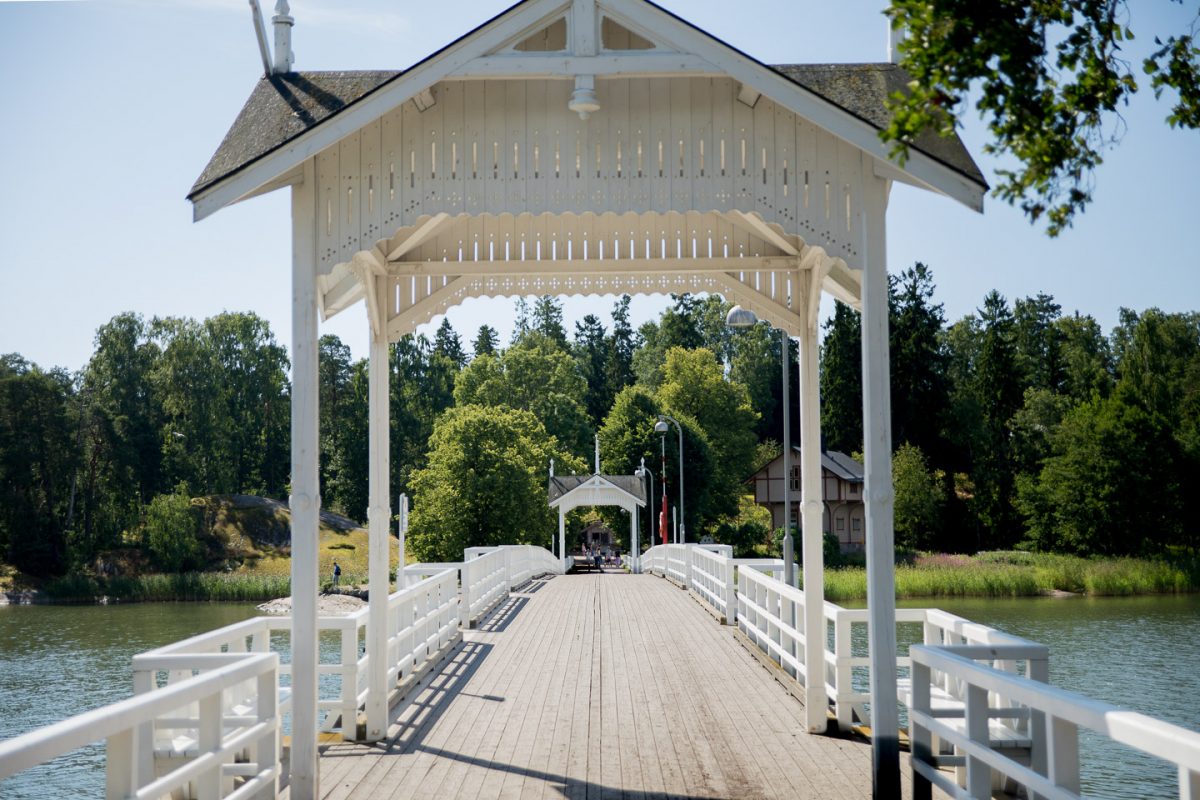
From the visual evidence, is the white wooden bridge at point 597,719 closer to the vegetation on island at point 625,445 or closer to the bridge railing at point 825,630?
the bridge railing at point 825,630

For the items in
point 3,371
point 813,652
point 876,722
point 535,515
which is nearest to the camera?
point 876,722

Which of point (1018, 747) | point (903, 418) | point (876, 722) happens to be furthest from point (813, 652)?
point (903, 418)

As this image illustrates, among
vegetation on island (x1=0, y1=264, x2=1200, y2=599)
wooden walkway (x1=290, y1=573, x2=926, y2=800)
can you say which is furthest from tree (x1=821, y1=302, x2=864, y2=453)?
wooden walkway (x1=290, y1=573, x2=926, y2=800)

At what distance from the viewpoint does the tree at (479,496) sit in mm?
44656

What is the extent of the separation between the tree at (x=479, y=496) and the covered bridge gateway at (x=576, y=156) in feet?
124

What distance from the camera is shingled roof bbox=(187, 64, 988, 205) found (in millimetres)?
6539

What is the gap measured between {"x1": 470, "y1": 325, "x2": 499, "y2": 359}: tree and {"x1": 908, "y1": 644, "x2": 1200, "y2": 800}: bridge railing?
84.8 metres

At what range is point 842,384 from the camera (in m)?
65.9

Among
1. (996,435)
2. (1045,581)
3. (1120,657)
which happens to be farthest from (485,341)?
(1120,657)

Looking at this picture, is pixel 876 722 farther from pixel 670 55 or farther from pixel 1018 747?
pixel 670 55

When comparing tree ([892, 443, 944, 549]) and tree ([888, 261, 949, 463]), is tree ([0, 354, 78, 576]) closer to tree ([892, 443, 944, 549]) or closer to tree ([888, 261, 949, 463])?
tree ([892, 443, 944, 549])

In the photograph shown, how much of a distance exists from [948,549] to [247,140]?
57202mm

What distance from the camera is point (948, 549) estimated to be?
5959 cm

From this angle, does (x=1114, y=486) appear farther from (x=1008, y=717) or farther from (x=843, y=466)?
(x=1008, y=717)
